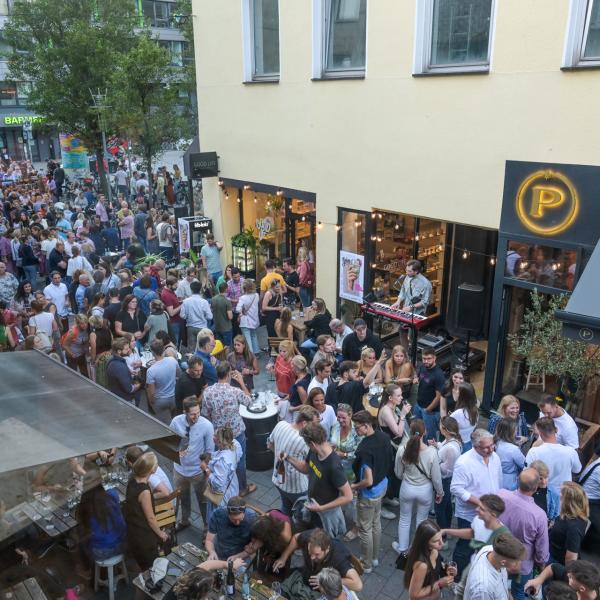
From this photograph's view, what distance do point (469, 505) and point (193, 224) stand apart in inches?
411

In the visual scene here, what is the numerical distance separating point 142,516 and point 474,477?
9.91 ft

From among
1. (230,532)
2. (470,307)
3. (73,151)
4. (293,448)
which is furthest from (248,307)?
(73,151)

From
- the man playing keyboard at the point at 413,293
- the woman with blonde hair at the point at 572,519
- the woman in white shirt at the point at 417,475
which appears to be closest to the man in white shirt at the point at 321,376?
the woman in white shirt at the point at 417,475

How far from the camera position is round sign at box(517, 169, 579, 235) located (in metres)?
7.53

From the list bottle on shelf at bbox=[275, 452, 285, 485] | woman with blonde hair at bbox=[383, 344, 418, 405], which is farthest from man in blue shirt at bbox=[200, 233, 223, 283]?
bottle on shelf at bbox=[275, 452, 285, 485]

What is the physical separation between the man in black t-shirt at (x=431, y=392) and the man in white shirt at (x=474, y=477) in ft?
5.95

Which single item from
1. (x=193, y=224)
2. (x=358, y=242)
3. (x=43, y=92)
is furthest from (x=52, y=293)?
(x=43, y=92)

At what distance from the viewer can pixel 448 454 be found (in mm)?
5832

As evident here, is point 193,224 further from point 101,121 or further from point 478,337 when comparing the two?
point 101,121

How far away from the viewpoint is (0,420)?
384cm

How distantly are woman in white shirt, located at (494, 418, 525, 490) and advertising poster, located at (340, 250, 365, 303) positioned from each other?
5395mm

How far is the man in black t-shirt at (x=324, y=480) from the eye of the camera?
527cm

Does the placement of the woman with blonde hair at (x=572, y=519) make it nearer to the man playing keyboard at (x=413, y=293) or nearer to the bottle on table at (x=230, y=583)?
the bottle on table at (x=230, y=583)

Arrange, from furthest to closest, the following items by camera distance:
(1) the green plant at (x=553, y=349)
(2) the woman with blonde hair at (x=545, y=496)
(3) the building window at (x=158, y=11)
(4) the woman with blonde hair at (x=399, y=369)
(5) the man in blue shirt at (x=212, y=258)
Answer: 1. (3) the building window at (x=158, y=11)
2. (5) the man in blue shirt at (x=212, y=258)
3. (4) the woman with blonde hair at (x=399, y=369)
4. (1) the green plant at (x=553, y=349)
5. (2) the woman with blonde hair at (x=545, y=496)
